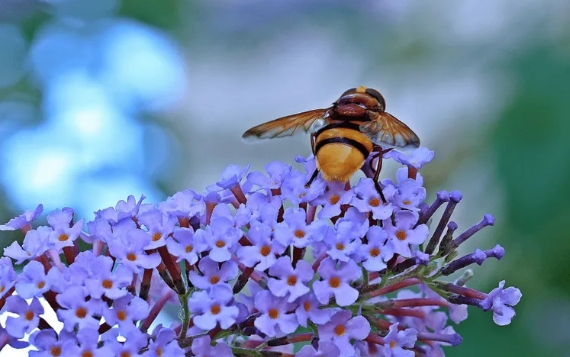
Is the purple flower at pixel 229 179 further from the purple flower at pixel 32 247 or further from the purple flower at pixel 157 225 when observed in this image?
the purple flower at pixel 32 247

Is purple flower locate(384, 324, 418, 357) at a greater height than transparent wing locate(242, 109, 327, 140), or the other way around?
transparent wing locate(242, 109, 327, 140)

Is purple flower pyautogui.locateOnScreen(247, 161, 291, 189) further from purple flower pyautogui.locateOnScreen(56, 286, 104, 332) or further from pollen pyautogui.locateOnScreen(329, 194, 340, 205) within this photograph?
purple flower pyautogui.locateOnScreen(56, 286, 104, 332)

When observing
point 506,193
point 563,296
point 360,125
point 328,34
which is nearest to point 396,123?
point 360,125

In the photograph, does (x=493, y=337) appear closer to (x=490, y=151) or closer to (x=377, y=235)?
(x=490, y=151)

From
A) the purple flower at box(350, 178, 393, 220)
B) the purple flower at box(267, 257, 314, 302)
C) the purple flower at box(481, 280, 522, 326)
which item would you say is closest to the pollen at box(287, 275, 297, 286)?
the purple flower at box(267, 257, 314, 302)

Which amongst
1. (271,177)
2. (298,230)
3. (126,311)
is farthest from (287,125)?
(126,311)

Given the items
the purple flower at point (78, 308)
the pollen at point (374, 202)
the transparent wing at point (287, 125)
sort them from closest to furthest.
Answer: the purple flower at point (78, 308)
the pollen at point (374, 202)
the transparent wing at point (287, 125)

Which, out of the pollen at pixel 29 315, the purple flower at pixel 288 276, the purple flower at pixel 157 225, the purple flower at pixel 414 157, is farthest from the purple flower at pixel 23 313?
the purple flower at pixel 414 157
